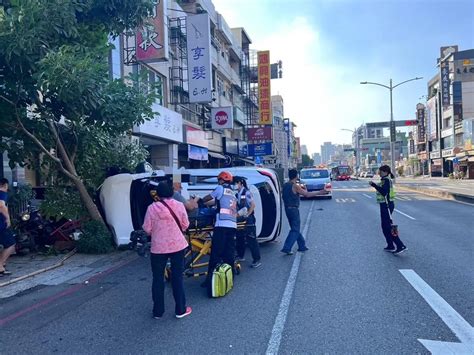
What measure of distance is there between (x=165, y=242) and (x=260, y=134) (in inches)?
1466

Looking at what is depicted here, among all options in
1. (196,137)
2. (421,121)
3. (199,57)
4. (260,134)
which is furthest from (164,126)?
(421,121)

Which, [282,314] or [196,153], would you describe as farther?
[196,153]

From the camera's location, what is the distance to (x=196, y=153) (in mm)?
25953

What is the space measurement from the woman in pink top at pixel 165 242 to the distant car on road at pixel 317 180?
59.4 feet

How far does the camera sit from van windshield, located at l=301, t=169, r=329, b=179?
24777 millimetres

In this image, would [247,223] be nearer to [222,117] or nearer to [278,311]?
[278,311]

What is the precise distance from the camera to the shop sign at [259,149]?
40062 millimetres

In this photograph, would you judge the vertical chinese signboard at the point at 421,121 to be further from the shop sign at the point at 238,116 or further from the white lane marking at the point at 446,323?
the white lane marking at the point at 446,323

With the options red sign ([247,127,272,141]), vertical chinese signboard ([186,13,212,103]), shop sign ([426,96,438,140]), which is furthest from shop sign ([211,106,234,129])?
shop sign ([426,96,438,140])

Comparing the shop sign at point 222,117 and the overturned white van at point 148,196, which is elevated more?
the shop sign at point 222,117

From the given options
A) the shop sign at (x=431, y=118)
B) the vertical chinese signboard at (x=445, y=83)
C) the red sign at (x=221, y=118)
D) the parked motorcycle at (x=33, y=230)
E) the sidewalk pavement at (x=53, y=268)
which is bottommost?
the sidewalk pavement at (x=53, y=268)

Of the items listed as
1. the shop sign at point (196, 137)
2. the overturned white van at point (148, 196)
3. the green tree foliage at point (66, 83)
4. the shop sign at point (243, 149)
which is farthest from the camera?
the shop sign at point (243, 149)

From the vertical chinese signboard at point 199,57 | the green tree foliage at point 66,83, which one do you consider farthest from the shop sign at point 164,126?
the green tree foliage at point 66,83

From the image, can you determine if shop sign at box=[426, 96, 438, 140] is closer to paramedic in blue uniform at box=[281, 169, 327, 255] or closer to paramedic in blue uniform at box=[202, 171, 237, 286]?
paramedic in blue uniform at box=[281, 169, 327, 255]
